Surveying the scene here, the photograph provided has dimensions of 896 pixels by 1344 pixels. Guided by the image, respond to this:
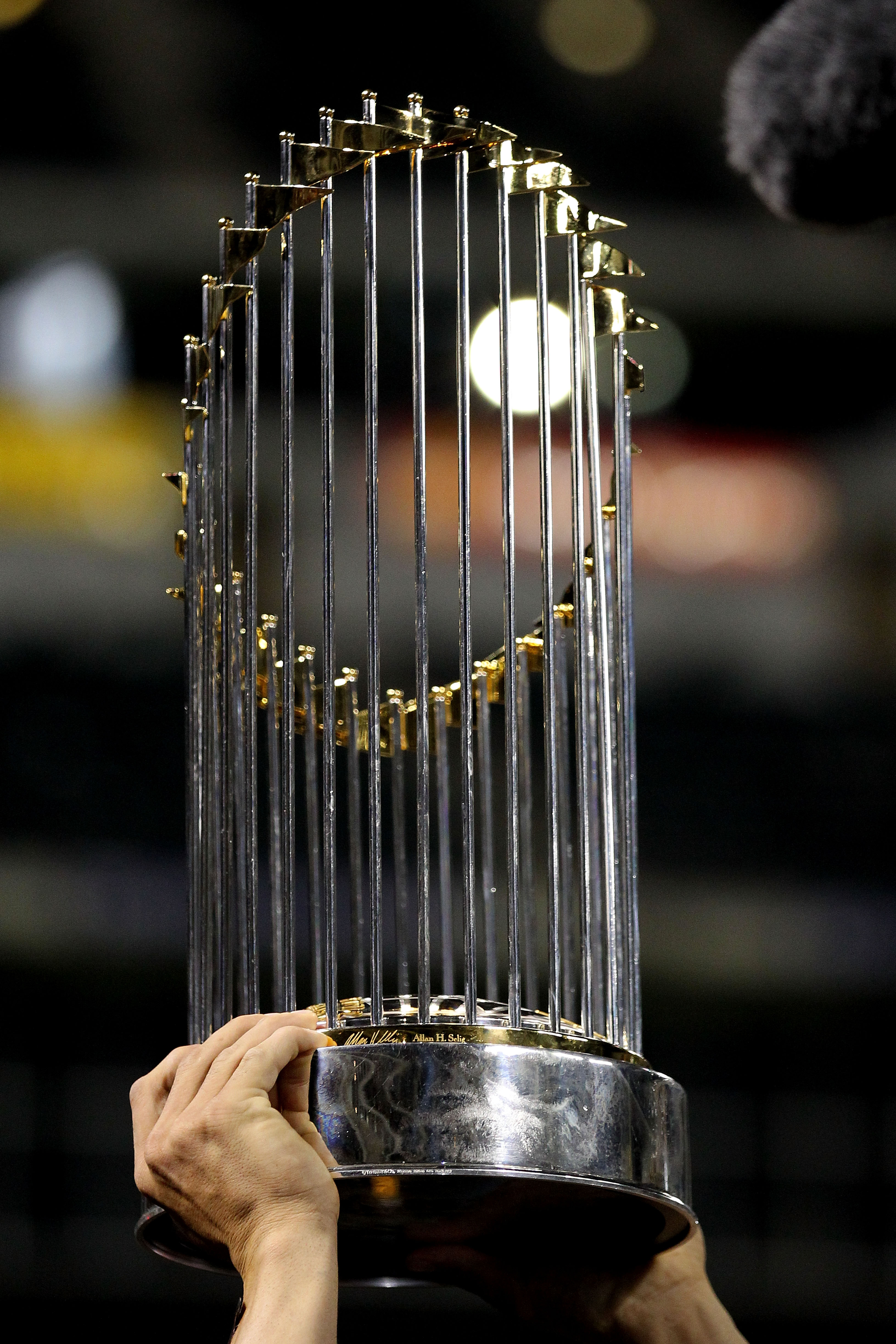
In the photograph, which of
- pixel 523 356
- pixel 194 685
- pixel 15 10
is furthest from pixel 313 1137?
pixel 15 10

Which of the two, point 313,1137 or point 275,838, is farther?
point 275,838

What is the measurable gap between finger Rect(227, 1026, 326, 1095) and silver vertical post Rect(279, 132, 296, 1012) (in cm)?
5

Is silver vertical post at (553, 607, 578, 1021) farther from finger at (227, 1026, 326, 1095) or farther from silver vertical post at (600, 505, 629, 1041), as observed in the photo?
finger at (227, 1026, 326, 1095)

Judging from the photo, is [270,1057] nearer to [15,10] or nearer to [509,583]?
[509,583]

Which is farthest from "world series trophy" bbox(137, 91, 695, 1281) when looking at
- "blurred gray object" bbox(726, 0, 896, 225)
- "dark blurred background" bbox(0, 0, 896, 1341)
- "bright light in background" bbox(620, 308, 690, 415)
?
"bright light in background" bbox(620, 308, 690, 415)

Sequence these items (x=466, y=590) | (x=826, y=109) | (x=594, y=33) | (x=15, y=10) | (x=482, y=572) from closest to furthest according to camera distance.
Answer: (x=826, y=109), (x=466, y=590), (x=15, y=10), (x=594, y=33), (x=482, y=572)

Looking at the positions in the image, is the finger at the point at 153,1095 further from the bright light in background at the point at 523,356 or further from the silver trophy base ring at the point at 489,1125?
the bright light in background at the point at 523,356

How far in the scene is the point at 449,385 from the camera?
2.09 m

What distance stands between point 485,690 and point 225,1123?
0.35 meters

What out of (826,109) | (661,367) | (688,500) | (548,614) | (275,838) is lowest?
(275,838)

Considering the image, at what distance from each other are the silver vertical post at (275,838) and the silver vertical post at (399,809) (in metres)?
0.07

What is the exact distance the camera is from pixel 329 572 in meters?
0.88

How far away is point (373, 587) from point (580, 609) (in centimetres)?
12

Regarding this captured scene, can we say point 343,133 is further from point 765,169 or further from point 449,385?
point 449,385
